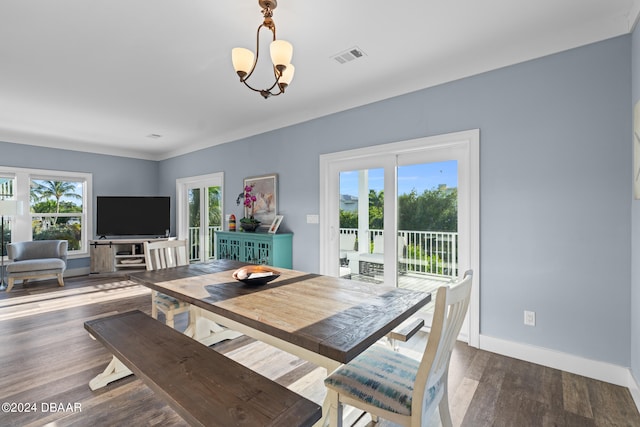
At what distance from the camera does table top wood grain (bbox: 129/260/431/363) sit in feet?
4.16

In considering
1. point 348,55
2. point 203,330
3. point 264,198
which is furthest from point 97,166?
point 348,55

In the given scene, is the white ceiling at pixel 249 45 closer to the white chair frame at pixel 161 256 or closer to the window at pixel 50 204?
the white chair frame at pixel 161 256

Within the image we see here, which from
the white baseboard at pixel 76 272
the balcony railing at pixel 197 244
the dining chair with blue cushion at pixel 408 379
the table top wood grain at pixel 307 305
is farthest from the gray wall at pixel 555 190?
the white baseboard at pixel 76 272

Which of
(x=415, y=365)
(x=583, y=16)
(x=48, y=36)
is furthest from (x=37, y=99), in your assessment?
(x=583, y=16)

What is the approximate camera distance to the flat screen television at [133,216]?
598 cm

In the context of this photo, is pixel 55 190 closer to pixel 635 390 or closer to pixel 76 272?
pixel 76 272

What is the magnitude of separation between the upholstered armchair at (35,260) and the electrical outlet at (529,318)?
6.29m

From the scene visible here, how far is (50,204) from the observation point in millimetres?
5664

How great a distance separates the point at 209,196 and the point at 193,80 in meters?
3.14

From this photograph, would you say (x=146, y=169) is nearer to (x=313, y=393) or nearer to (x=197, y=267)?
Result: (x=197, y=267)

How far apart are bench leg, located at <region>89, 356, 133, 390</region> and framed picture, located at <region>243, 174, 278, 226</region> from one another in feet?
8.51

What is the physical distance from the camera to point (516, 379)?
221 centimetres

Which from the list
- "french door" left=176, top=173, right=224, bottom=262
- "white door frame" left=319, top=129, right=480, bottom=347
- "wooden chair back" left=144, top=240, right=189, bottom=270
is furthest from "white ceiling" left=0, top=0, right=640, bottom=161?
"french door" left=176, top=173, right=224, bottom=262

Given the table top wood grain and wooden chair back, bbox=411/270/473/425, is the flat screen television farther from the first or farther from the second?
wooden chair back, bbox=411/270/473/425
